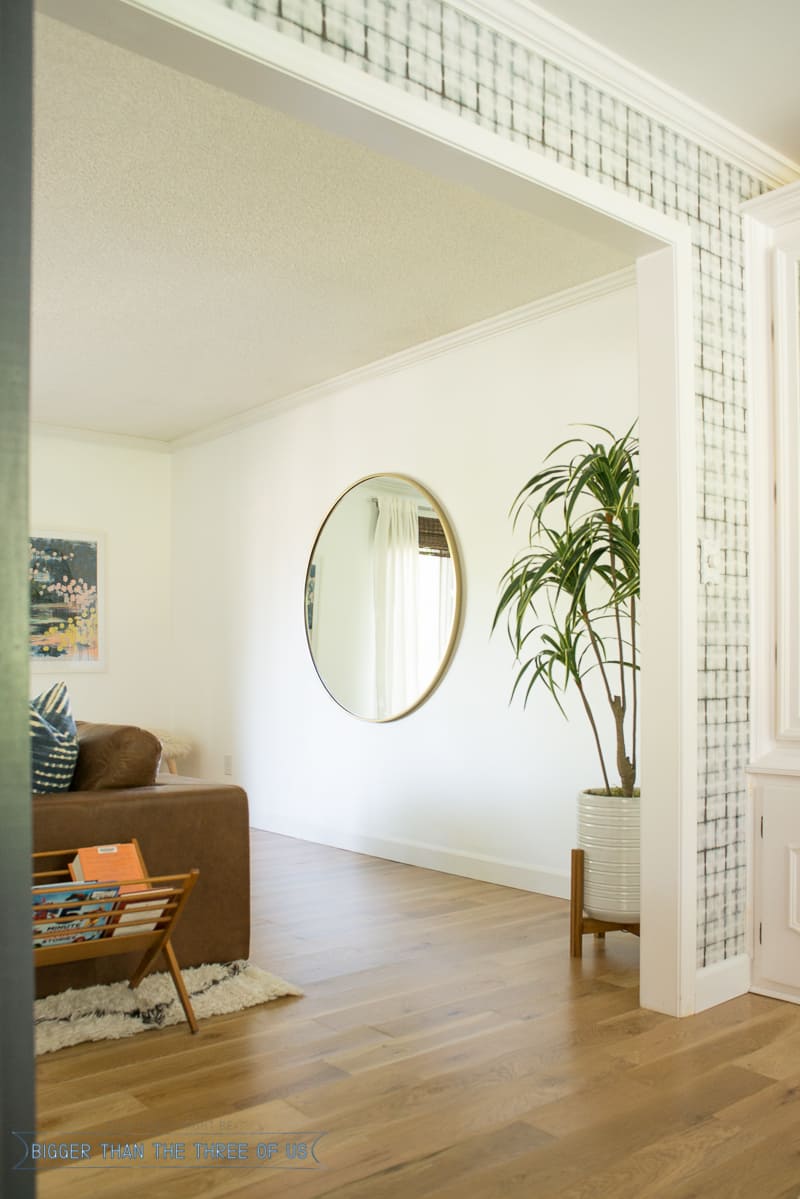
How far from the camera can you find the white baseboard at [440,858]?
14.5ft

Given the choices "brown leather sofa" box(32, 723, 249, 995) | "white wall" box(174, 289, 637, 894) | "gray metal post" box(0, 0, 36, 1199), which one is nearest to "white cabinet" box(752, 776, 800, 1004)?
"white wall" box(174, 289, 637, 894)

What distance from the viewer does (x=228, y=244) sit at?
13.0 ft

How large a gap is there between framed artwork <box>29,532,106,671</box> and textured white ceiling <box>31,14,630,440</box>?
4.49ft

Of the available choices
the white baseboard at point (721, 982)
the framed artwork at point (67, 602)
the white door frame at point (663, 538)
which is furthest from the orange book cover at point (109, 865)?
the framed artwork at point (67, 602)

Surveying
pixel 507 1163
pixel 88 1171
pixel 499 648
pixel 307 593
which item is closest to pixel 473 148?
pixel 507 1163

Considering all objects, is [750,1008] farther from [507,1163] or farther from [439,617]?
[439,617]

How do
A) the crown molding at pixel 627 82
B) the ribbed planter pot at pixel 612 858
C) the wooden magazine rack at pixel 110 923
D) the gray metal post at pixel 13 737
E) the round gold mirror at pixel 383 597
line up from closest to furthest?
the gray metal post at pixel 13 737 < the crown molding at pixel 627 82 < the wooden magazine rack at pixel 110 923 < the ribbed planter pot at pixel 612 858 < the round gold mirror at pixel 383 597

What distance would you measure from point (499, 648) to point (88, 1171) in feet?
10.1

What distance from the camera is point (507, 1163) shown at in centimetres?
200

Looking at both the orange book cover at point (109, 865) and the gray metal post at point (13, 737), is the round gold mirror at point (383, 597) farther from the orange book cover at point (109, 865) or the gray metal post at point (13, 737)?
the gray metal post at point (13, 737)

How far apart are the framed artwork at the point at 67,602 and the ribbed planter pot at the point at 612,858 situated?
14.7 feet

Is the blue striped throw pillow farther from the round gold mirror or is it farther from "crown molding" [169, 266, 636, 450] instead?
"crown molding" [169, 266, 636, 450]

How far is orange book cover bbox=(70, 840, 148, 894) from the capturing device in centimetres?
284

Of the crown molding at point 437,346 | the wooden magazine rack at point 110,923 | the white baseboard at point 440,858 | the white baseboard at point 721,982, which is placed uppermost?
the crown molding at point 437,346
